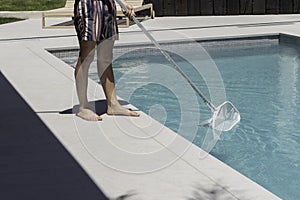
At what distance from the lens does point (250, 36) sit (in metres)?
11.6

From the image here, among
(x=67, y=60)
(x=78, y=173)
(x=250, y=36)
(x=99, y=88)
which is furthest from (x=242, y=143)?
(x=250, y=36)

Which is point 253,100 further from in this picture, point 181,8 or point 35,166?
point 181,8

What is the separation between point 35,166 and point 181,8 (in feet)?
40.0

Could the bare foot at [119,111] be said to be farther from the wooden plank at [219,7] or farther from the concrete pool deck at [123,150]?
the wooden plank at [219,7]

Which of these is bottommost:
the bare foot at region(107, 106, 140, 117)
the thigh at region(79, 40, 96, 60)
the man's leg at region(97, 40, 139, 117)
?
the bare foot at region(107, 106, 140, 117)

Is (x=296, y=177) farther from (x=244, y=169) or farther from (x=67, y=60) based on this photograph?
(x=67, y=60)

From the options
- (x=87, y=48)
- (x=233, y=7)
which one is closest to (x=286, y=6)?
(x=233, y=7)

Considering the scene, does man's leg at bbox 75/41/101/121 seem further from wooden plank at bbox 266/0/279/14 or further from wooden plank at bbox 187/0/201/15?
wooden plank at bbox 266/0/279/14

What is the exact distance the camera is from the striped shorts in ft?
17.0

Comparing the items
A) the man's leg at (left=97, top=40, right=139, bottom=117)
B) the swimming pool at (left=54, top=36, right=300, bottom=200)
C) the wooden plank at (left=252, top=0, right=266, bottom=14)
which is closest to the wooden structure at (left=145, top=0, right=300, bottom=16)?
the wooden plank at (left=252, top=0, right=266, bottom=14)

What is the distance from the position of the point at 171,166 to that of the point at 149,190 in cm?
47

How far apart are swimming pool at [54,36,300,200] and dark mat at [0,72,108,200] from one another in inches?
58.6

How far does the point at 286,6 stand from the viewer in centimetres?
1582

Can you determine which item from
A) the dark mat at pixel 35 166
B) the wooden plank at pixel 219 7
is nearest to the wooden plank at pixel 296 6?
the wooden plank at pixel 219 7
